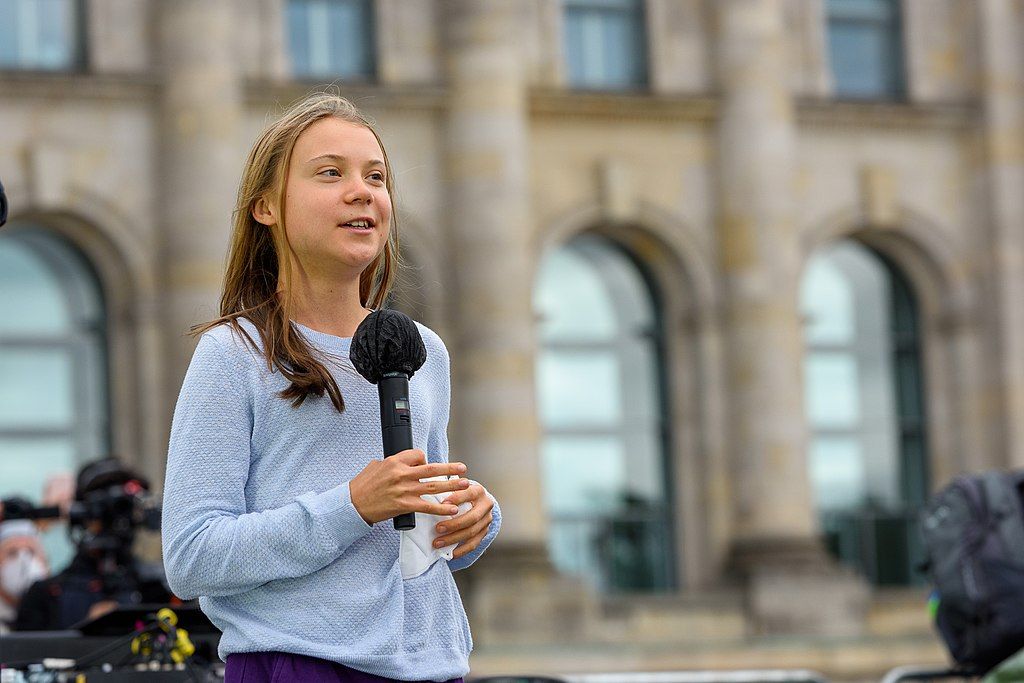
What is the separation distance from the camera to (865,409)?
24.0 m

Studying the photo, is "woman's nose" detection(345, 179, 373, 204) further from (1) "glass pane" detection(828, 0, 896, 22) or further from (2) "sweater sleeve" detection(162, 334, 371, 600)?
(1) "glass pane" detection(828, 0, 896, 22)

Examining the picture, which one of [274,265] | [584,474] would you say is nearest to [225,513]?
[274,265]

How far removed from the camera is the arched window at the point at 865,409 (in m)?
23.7

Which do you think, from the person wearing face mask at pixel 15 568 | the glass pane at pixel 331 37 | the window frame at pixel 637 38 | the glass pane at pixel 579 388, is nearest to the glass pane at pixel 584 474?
the glass pane at pixel 579 388

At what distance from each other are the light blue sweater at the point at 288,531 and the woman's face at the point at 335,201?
132mm

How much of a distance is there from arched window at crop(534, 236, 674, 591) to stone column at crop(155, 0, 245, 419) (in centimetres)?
413

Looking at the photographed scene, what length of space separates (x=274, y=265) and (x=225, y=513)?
46 cm

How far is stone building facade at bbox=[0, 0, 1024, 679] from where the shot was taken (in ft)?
67.6

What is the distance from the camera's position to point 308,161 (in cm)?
299

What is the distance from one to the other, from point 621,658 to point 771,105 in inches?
304

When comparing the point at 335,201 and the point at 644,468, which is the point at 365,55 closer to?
the point at 644,468

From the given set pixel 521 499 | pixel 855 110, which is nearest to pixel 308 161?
pixel 521 499

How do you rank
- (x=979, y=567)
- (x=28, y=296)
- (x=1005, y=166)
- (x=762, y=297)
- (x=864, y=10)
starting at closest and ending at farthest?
(x=979, y=567) → (x=28, y=296) → (x=762, y=297) → (x=1005, y=166) → (x=864, y=10)

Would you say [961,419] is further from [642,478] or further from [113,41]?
[113,41]
